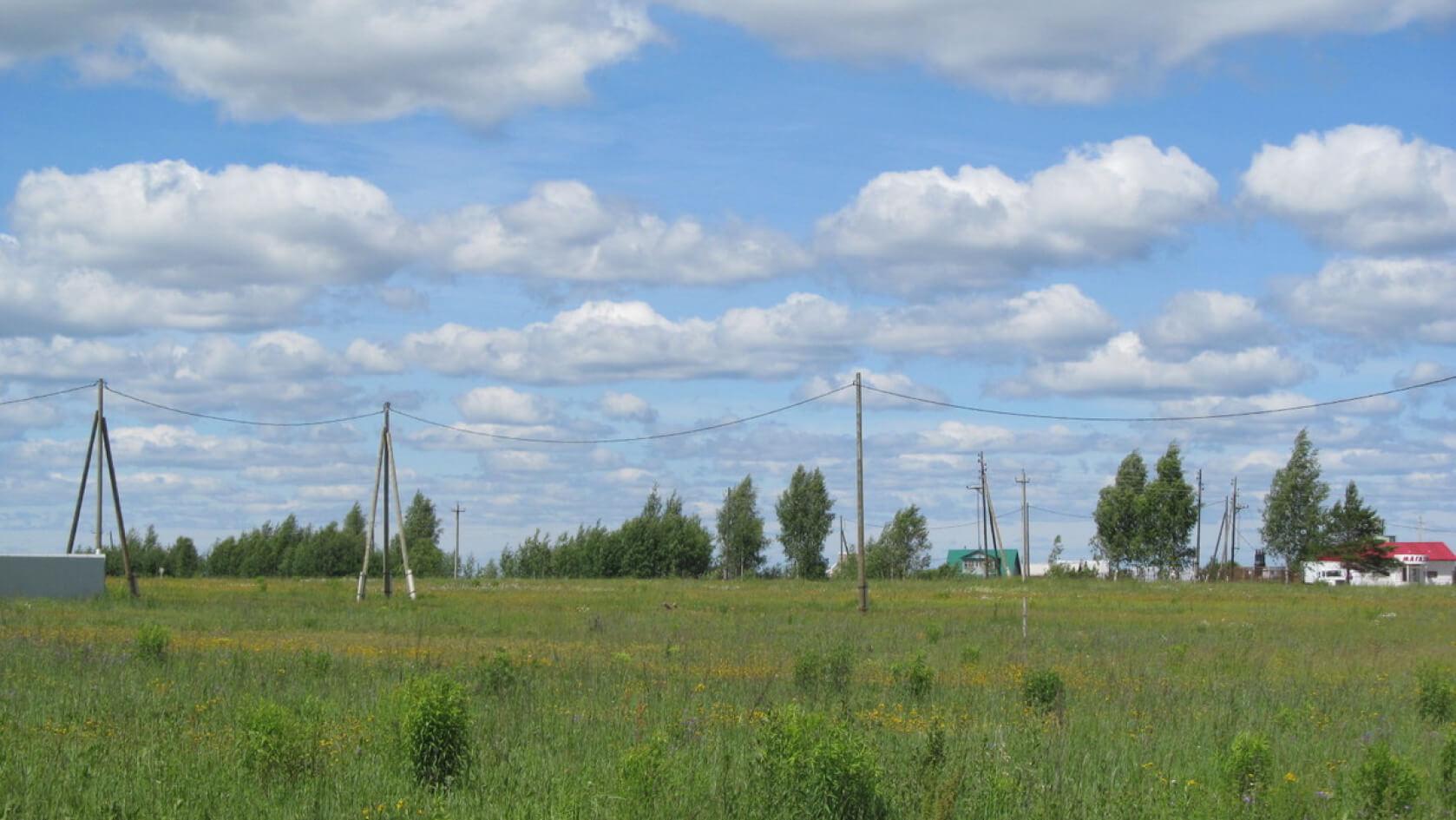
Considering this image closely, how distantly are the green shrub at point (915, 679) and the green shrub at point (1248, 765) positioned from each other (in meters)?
6.25

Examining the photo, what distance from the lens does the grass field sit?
897 centimetres

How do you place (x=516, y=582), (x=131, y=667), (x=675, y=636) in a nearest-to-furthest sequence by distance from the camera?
(x=131, y=667)
(x=675, y=636)
(x=516, y=582)

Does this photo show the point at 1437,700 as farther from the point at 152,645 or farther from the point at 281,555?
the point at 281,555

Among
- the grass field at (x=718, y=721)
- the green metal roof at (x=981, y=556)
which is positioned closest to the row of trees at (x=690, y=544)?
the green metal roof at (x=981, y=556)

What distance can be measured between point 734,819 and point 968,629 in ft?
68.8

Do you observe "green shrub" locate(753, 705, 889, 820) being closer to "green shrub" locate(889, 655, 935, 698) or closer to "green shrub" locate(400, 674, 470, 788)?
"green shrub" locate(400, 674, 470, 788)

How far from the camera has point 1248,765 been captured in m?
9.78

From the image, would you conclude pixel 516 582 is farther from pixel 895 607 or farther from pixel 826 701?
pixel 826 701

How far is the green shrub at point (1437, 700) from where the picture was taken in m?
15.2

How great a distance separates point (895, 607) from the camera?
39.7 metres

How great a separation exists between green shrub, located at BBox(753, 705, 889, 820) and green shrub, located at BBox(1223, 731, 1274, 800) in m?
2.96

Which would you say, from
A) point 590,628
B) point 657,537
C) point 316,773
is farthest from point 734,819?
point 657,537

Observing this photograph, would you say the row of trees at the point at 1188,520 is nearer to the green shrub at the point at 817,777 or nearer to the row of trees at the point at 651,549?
the row of trees at the point at 651,549

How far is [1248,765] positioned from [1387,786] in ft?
3.16
